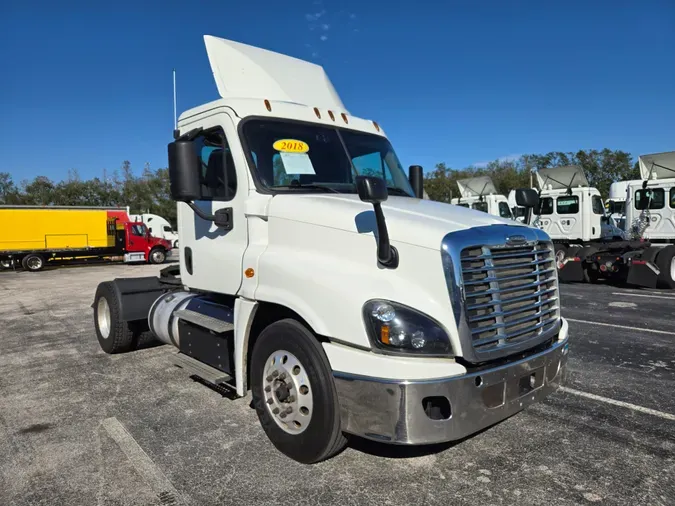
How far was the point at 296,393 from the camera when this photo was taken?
10.7ft

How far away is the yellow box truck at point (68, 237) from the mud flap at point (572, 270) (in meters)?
20.3

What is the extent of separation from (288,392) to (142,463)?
115 centimetres

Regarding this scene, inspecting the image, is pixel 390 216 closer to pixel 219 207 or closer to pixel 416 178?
pixel 219 207

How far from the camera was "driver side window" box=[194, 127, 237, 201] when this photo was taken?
413 cm

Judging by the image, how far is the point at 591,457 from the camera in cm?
343

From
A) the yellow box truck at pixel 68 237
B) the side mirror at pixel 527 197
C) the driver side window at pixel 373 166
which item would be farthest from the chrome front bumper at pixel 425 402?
the yellow box truck at pixel 68 237

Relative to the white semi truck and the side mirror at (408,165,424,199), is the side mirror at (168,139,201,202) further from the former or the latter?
the side mirror at (408,165,424,199)

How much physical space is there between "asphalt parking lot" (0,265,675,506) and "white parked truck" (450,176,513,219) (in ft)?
41.9

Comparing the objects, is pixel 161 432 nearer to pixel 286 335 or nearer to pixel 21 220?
pixel 286 335

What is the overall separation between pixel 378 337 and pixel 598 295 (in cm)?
1023

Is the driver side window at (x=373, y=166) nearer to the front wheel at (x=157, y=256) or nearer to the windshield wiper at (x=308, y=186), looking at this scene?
the windshield wiper at (x=308, y=186)

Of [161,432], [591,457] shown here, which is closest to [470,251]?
[591,457]

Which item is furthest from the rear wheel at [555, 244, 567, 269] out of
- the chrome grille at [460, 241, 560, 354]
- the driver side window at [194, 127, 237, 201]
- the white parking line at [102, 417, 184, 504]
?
the white parking line at [102, 417, 184, 504]

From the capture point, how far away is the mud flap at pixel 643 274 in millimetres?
12031
